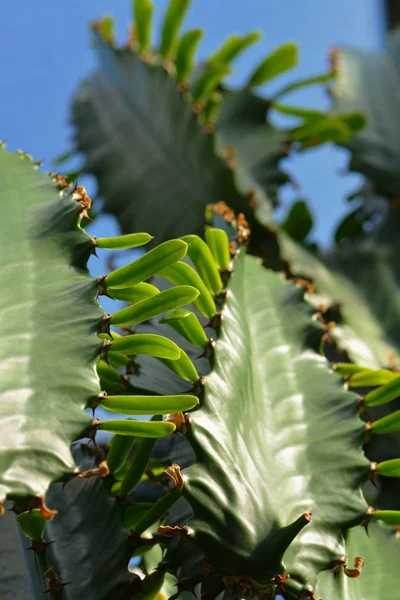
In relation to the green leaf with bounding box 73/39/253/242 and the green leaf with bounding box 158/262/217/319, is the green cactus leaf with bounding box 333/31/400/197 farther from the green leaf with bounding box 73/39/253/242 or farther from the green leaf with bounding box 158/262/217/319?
the green leaf with bounding box 158/262/217/319

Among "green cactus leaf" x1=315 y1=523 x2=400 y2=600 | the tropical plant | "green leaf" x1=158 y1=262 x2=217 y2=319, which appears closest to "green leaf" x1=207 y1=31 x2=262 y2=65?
the tropical plant

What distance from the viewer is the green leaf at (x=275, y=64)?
184 centimetres

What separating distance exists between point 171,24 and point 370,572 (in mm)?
1253

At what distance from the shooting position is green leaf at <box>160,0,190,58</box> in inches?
70.2

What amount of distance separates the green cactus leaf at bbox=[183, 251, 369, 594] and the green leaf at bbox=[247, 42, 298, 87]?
85cm

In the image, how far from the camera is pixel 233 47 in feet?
6.05

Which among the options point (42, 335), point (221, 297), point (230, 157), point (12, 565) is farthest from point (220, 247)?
point (230, 157)

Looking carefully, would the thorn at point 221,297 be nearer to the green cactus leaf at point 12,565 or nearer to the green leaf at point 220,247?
the green leaf at point 220,247

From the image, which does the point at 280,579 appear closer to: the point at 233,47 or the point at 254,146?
the point at 254,146

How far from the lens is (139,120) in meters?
1.79

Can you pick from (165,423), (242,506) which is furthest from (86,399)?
(242,506)

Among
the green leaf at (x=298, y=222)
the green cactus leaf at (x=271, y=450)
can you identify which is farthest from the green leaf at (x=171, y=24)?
the green cactus leaf at (x=271, y=450)

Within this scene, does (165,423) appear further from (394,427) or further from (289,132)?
(289,132)

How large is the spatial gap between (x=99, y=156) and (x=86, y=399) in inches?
44.6
